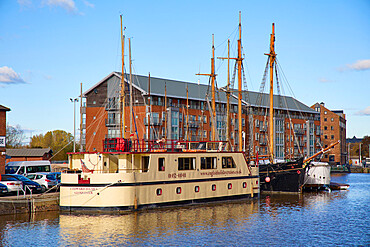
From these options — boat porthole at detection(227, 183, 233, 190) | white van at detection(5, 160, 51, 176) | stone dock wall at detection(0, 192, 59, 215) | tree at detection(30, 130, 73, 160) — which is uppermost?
tree at detection(30, 130, 73, 160)

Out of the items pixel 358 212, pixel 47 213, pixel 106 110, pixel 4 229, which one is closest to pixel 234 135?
pixel 106 110

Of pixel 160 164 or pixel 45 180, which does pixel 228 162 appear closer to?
pixel 160 164

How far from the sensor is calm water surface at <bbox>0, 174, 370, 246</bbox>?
26.6 meters

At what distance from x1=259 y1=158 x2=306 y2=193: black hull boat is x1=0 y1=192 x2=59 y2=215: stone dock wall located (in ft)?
82.5

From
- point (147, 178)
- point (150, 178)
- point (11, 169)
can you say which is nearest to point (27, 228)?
point (147, 178)

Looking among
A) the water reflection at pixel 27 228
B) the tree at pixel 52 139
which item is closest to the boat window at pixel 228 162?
the water reflection at pixel 27 228

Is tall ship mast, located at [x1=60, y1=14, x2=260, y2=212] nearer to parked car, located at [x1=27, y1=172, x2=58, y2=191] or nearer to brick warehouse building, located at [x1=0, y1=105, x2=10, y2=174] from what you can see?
parked car, located at [x1=27, y1=172, x2=58, y2=191]

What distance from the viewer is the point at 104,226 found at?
30078mm

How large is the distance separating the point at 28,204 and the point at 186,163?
13.3 m

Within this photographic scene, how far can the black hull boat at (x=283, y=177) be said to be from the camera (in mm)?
50812

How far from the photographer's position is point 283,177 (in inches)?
2048

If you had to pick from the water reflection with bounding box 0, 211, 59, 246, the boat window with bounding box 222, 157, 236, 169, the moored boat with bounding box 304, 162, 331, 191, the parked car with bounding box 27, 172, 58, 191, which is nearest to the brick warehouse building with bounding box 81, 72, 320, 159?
the moored boat with bounding box 304, 162, 331, 191

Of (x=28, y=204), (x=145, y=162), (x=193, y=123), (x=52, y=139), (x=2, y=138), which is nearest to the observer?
(x=28, y=204)

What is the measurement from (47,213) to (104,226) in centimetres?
742
